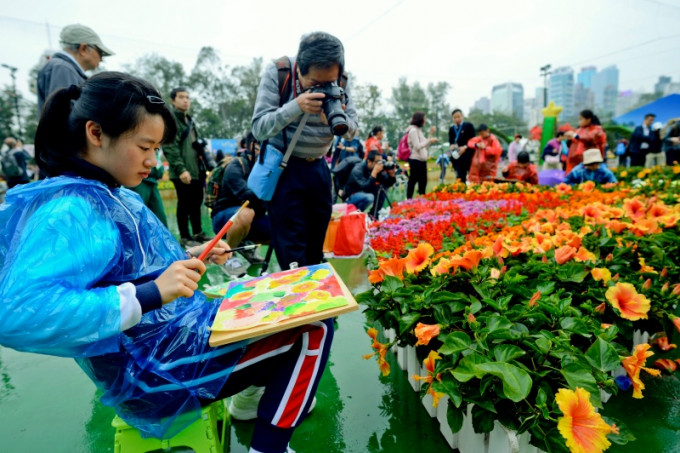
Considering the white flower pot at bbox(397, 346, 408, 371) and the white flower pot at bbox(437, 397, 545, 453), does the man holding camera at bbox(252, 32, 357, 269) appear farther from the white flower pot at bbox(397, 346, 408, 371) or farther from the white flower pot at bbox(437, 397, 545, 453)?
the white flower pot at bbox(437, 397, 545, 453)

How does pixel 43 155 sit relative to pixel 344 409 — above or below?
above

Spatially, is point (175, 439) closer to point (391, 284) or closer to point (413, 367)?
point (391, 284)

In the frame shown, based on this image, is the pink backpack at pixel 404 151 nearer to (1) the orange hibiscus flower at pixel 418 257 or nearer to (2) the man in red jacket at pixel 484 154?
(2) the man in red jacket at pixel 484 154

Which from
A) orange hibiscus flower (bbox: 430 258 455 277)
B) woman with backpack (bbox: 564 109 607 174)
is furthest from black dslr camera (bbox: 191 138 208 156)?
woman with backpack (bbox: 564 109 607 174)

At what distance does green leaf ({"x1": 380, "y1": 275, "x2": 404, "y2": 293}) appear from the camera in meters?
1.67

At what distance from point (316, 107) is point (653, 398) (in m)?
1.98

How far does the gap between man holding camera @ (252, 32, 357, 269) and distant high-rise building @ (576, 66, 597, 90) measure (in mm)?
84459

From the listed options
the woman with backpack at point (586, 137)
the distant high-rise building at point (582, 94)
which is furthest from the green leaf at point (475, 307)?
the distant high-rise building at point (582, 94)

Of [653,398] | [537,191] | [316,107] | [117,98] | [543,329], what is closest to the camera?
[117,98]

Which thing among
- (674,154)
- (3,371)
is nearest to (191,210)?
(3,371)

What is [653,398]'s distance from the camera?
171 cm

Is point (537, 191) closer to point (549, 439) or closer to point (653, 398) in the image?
point (653, 398)

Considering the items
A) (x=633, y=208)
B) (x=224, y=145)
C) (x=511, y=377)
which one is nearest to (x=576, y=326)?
(x=511, y=377)

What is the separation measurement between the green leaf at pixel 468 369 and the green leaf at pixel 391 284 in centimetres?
52
